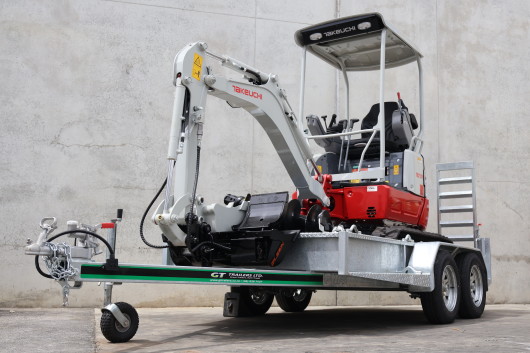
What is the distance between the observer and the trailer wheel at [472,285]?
788cm

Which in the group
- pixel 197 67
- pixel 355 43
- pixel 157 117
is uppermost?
pixel 355 43

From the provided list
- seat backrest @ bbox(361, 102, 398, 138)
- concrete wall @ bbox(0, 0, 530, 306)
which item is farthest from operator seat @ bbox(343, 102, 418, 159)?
concrete wall @ bbox(0, 0, 530, 306)

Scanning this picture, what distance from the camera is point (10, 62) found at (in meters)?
9.91

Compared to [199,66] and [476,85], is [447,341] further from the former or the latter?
[476,85]

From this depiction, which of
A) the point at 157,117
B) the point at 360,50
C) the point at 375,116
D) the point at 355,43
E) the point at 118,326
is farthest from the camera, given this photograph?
the point at 157,117

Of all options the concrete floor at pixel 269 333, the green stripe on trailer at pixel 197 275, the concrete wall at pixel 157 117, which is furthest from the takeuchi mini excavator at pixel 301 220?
the concrete wall at pixel 157 117

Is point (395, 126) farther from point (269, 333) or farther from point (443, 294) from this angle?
point (269, 333)

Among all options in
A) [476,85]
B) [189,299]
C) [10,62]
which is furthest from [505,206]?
[10,62]

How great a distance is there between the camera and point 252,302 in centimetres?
822

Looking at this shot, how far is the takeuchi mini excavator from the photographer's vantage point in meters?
5.38

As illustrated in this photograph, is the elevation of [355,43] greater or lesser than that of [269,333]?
greater

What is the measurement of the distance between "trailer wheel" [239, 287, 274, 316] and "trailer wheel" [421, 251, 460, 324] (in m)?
1.95

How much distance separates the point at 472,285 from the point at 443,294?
3.68 feet

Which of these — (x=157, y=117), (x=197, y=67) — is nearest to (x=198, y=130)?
(x=197, y=67)
